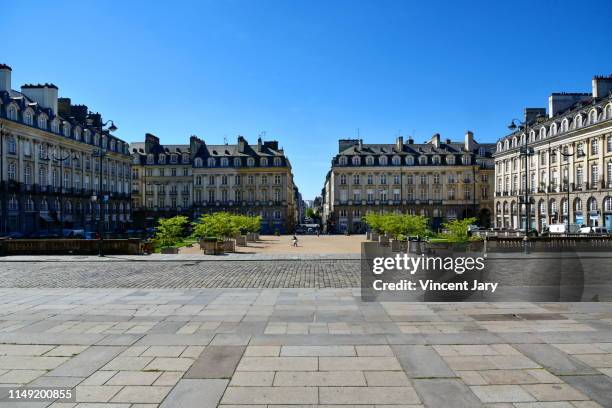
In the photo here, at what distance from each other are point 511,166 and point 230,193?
147ft

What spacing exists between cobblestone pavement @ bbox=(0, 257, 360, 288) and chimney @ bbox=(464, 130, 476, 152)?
194ft

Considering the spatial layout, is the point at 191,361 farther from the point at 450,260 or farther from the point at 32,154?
the point at 32,154

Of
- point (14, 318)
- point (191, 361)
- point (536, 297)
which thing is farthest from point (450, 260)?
point (14, 318)

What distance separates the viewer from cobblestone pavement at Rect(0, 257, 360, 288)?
1406 cm

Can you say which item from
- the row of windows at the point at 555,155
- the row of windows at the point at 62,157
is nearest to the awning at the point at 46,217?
the row of windows at the point at 62,157

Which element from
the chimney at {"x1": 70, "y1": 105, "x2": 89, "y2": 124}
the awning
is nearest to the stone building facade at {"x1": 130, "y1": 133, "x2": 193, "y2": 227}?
the chimney at {"x1": 70, "y1": 105, "x2": 89, "y2": 124}

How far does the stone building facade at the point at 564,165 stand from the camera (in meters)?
46.3

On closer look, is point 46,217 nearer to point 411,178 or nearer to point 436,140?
point 411,178

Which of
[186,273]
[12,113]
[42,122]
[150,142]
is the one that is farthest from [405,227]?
[150,142]

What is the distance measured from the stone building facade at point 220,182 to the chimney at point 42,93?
20.6m

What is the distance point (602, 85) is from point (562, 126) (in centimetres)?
613

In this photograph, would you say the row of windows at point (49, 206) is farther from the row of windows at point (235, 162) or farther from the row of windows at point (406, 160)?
the row of windows at point (406, 160)

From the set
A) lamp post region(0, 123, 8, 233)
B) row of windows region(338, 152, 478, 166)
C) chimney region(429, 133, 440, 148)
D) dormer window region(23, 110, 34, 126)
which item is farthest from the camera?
→ chimney region(429, 133, 440, 148)

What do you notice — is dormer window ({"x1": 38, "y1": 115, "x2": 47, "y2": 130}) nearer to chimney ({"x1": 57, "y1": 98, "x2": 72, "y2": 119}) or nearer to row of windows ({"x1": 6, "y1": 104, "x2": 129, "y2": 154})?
row of windows ({"x1": 6, "y1": 104, "x2": 129, "y2": 154})
